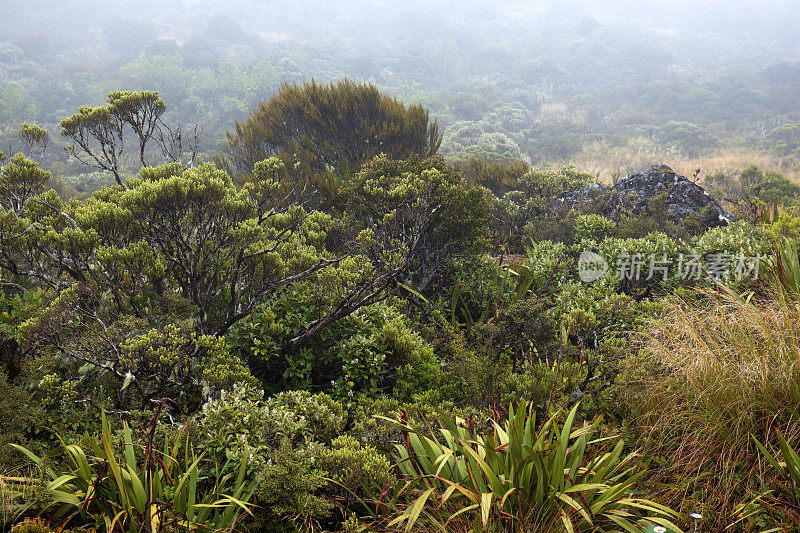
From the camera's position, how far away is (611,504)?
2248 millimetres

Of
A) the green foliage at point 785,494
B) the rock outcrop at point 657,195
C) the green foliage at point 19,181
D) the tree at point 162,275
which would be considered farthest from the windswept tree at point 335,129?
the green foliage at point 785,494

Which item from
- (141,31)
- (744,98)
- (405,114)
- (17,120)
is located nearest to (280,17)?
(141,31)

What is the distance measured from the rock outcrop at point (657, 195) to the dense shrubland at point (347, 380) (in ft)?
7.76

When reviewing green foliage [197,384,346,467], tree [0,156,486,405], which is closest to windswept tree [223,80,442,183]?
tree [0,156,486,405]

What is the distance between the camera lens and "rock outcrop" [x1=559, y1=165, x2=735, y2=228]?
27.1 feet

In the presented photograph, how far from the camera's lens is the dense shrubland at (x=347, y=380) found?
229 centimetres

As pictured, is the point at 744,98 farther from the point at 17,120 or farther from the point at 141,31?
the point at 141,31

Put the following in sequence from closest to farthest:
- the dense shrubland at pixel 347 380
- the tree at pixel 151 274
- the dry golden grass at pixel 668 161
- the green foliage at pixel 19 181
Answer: the dense shrubland at pixel 347 380 < the tree at pixel 151 274 < the green foliage at pixel 19 181 < the dry golden grass at pixel 668 161

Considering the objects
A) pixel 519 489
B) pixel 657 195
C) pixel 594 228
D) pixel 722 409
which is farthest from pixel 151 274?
pixel 657 195

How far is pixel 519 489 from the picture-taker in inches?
86.5

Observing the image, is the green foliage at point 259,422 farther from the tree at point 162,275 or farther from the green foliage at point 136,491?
the tree at point 162,275

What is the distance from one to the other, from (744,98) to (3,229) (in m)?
45.0

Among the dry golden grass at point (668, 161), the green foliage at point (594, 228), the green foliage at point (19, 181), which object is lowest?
the dry golden grass at point (668, 161)

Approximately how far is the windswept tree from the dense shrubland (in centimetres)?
295
